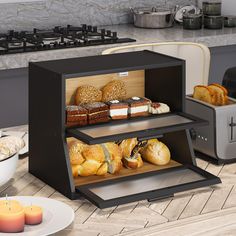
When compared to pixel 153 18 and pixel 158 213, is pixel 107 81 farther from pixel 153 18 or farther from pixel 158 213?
pixel 153 18

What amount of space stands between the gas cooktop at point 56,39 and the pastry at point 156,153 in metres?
1.86

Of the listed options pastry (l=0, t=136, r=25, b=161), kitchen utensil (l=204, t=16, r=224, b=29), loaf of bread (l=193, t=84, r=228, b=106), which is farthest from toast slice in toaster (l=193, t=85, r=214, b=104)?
kitchen utensil (l=204, t=16, r=224, b=29)

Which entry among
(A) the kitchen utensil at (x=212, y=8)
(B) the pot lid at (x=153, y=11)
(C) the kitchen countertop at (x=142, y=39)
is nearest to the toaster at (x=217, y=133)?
(C) the kitchen countertop at (x=142, y=39)

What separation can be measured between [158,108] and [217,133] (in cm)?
19

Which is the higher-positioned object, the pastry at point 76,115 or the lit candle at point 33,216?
the pastry at point 76,115

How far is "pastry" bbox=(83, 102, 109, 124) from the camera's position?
81.4 inches

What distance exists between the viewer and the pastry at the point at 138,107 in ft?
7.05

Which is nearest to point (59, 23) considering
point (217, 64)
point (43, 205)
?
point (217, 64)

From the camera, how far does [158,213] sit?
1.90 m

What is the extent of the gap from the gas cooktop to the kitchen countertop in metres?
0.06

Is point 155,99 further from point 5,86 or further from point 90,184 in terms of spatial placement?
point 5,86

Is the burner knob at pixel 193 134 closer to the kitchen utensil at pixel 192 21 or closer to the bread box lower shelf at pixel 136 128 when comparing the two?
the bread box lower shelf at pixel 136 128

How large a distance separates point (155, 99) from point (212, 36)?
93.2 inches

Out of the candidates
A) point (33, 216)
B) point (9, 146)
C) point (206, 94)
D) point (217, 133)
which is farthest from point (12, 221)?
point (206, 94)
